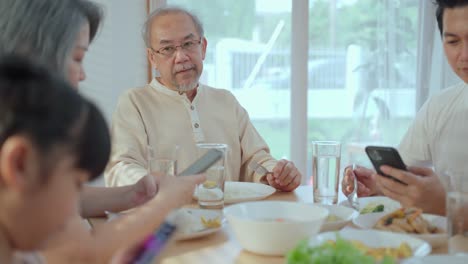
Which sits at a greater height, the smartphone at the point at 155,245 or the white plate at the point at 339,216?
the smartphone at the point at 155,245

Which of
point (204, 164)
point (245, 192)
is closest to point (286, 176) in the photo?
point (245, 192)

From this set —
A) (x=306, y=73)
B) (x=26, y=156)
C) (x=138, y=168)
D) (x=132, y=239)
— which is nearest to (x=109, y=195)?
(x=138, y=168)

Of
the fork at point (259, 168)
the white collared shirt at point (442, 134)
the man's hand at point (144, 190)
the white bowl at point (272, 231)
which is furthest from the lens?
the white collared shirt at point (442, 134)

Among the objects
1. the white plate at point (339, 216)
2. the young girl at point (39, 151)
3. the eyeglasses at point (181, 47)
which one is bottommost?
the white plate at point (339, 216)

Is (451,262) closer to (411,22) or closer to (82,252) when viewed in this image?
(82,252)

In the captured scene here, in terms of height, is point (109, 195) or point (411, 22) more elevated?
point (411, 22)

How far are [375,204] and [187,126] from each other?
3.39 feet

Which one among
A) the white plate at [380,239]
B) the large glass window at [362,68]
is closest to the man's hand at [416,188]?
the white plate at [380,239]

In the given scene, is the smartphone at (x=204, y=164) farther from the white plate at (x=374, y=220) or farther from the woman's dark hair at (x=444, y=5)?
the woman's dark hair at (x=444, y=5)

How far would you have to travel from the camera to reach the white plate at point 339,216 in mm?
1349

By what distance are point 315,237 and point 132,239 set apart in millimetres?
358

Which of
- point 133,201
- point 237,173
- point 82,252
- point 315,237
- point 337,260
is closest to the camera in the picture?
point 337,260

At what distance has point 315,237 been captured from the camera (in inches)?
43.8

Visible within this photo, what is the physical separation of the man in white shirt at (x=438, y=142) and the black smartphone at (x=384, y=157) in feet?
0.05
